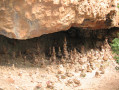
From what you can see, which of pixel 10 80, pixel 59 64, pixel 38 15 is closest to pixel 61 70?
pixel 59 64

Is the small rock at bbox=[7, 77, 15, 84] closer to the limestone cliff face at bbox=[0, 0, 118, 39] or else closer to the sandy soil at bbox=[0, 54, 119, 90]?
the sandy soil at bbox=[0, 54, 119, 90]

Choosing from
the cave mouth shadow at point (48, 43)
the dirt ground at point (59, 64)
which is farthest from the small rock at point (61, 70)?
the cave mouth shadow at point (48, 43)

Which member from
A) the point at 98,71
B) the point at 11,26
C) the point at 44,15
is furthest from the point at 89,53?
the point at 11,26

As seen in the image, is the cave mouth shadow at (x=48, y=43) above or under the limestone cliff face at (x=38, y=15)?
under

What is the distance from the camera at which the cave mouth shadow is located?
364cm

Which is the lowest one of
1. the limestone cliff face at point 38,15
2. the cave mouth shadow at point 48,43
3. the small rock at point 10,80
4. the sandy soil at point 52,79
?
the sandy soil at point 52,79

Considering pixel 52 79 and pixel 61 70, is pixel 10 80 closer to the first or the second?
pixel 52 79

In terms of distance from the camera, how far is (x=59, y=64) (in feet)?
11.5

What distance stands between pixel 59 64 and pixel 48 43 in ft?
3.22

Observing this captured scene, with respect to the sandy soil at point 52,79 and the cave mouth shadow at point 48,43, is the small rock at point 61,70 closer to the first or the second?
the sandy soil at point 52,79

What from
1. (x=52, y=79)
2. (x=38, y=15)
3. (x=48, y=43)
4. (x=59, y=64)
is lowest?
(x=52, y=79)

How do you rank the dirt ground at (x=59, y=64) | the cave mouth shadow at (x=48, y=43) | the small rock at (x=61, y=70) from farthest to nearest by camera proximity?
the cave mouth shadow at (x=48, y=43)
the small rock at (x=61, y=70)
the dirt ground at (x=59, y=64)

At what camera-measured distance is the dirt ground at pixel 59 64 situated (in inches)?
113

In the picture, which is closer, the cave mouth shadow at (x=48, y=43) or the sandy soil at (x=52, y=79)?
the sandy soil at (x=52, y=79)
